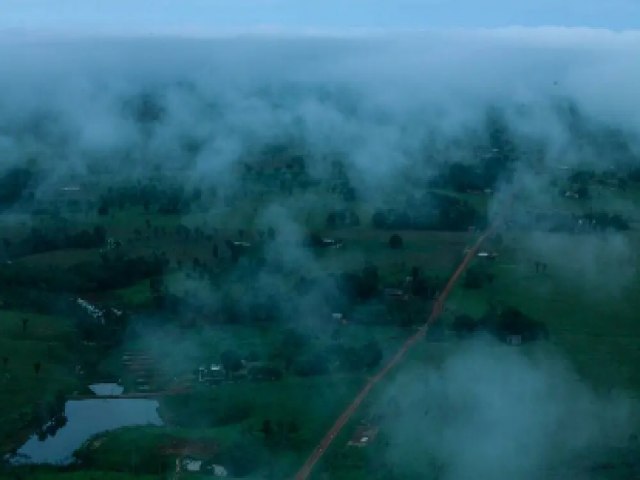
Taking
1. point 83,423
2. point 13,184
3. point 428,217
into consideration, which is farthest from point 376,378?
point 13,184

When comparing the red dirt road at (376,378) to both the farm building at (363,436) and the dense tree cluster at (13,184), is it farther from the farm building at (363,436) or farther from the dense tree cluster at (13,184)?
the dense tree cluster at (13,184)

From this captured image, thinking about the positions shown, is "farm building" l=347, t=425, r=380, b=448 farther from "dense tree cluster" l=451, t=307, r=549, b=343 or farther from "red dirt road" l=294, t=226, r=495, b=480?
"dense tree cluster" l=451, t=307, r=549, b=343

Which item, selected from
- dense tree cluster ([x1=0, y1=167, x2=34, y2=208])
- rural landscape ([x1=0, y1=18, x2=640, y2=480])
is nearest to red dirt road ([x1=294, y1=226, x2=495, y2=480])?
rural landscape ([x1=0, y1=18, x2=640, y2=480])

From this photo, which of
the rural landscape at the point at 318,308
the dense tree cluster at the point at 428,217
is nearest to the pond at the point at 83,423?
the rural landscape at the point at 318,308

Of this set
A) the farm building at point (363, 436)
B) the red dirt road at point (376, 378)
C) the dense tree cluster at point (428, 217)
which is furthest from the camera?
the dense tree cluster at point (428, 217)

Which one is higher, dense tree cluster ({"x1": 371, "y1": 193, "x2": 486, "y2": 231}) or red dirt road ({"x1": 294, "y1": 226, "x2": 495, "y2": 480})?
red dirt road ({"x1": 294, "y1": 226, "x2": 495, "y2": 480})

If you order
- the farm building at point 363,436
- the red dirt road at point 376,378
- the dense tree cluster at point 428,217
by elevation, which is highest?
the farm building at point 363,436
